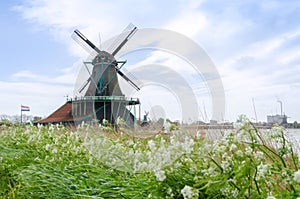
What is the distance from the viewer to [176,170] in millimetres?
1749

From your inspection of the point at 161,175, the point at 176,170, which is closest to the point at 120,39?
the point at 176,170

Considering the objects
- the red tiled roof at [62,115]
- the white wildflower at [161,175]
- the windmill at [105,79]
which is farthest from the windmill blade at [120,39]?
the white wildflower at [161,175]

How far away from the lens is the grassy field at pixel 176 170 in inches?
58.0

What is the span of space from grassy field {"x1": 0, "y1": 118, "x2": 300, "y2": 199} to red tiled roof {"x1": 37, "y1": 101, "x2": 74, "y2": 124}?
47.5 feet

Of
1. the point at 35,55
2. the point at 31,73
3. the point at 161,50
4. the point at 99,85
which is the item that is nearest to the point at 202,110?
the point at 161,50

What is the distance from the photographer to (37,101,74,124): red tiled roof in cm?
1730

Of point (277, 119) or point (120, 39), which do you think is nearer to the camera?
point (277, 119)

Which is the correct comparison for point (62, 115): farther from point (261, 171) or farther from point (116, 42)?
point (261, 171)

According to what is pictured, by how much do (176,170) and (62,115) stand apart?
57.0 ft

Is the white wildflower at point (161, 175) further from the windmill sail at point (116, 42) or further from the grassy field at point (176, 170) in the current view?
the windmill sail at point (116, 42)

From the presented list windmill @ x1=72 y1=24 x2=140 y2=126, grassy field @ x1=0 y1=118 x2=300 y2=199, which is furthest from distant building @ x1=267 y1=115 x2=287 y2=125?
windmill @ x1=72 y1=24 x2=140 y2=126

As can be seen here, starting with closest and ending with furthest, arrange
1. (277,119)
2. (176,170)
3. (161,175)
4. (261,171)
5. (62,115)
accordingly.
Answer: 1. (261,171)
2. (161,175)
3. (176,170)
4. (277,119)
5. (62,115)

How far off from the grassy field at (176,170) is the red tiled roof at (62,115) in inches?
570

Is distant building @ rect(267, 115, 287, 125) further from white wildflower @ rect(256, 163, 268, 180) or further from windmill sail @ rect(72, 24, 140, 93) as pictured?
windmill sail @ rect(72, 24, 140, 93)
